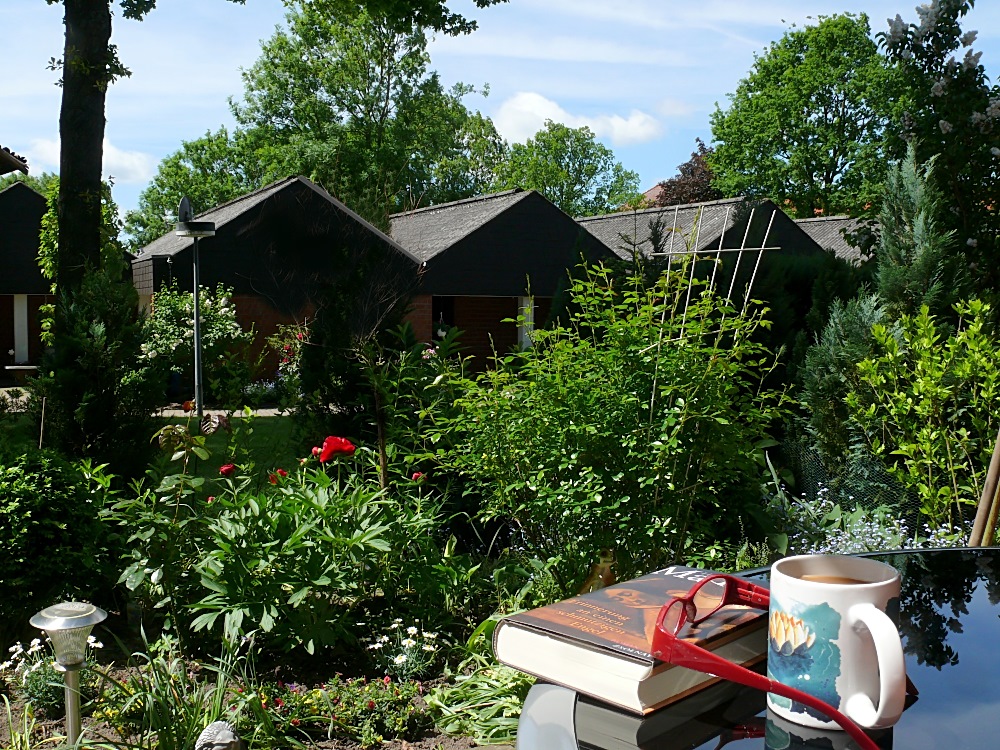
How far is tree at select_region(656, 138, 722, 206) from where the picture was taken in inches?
1646

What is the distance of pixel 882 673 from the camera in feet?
3.31

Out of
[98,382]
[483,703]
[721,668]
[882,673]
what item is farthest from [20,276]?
[882,673]

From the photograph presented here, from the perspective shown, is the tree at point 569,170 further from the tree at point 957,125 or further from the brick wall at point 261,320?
the tree at point 957,125

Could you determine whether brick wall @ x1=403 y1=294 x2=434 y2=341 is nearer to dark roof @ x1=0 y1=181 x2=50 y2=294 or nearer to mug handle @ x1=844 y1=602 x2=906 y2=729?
dark roof @ x1=0 y1=181 x2=50 y2=294

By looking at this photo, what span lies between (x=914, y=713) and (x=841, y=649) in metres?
0.26

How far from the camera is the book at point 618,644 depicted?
109cm

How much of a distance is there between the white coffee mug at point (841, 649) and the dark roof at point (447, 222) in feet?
82.2

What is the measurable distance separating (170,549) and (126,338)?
7.51 ft

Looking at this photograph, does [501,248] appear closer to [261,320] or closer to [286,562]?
[261,320]

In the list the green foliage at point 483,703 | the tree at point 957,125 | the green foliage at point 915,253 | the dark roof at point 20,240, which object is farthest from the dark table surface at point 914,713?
the dark roof at point 20,240

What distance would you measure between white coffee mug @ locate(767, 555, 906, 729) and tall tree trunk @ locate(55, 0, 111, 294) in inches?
284

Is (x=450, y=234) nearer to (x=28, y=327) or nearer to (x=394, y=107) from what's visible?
(x=28, y=327)

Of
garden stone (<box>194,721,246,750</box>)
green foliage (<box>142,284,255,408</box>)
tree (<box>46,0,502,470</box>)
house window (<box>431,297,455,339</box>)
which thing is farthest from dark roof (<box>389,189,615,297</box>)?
garden stone (<box>194,721,246,750</box>)

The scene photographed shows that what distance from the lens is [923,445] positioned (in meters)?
5.15
